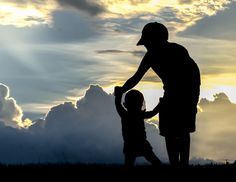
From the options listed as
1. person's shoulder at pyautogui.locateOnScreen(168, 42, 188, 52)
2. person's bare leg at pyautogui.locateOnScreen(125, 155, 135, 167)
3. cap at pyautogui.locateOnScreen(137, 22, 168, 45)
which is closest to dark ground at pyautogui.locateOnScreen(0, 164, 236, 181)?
person's bare leg at pyautogui.locateOnScreen(125, 155, 135, 167)

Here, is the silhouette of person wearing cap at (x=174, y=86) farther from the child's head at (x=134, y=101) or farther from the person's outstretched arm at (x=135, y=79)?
the child's head at (x=134, y=101)

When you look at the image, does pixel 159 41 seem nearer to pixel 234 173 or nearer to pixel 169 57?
pixel 169 57

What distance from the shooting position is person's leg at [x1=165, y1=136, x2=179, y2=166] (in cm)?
1109

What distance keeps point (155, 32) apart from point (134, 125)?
208 centimetres

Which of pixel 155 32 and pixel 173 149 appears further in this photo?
pixel 173 149

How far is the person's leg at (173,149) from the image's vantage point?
11.1 meters

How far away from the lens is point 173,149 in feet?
36.4

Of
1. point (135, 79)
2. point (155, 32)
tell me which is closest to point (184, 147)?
point (135, 79)

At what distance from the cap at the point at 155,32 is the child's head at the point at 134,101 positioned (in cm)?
124

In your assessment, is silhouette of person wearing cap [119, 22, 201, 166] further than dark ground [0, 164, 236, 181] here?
Yes

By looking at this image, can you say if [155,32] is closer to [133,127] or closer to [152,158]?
Answer: [133,127]

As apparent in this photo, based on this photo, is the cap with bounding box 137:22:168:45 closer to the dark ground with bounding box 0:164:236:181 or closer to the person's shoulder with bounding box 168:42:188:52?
the person's shoulder with bounding box 168:42:188:52

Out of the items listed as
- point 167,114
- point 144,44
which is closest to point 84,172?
point 167,114

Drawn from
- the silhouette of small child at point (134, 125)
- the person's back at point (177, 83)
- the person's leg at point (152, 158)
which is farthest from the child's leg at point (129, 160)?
the person's back at point (177, 83)
